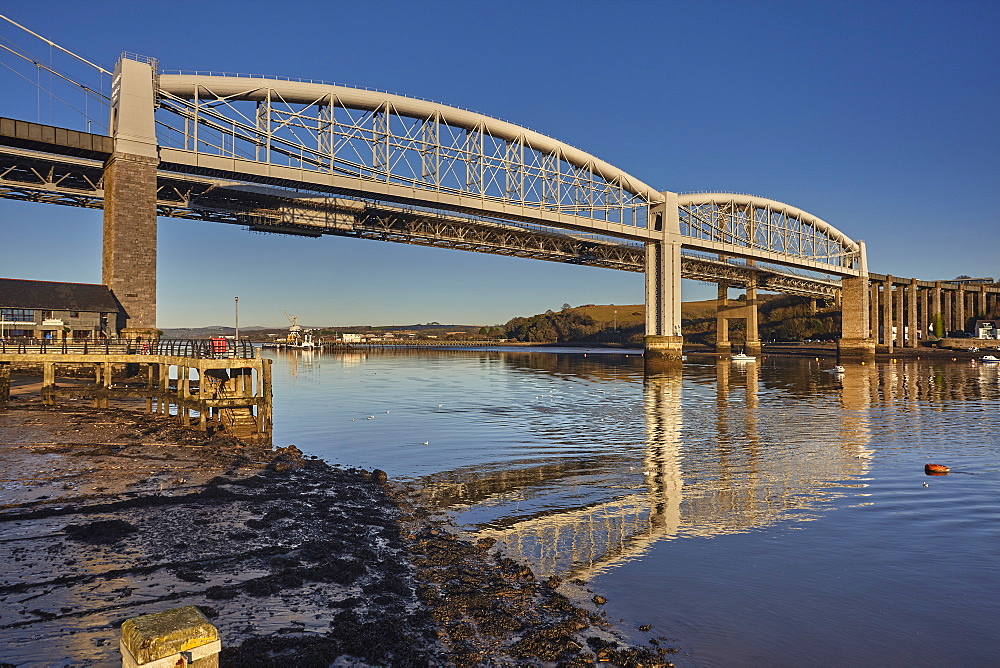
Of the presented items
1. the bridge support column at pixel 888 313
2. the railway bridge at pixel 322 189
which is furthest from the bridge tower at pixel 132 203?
the bridge support column at pixel 888 313

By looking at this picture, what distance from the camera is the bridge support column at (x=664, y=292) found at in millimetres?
78375

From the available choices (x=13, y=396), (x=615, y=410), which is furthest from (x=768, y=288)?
(x=13, y=396)

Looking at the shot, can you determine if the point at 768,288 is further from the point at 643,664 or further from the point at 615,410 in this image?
the point at 643,664

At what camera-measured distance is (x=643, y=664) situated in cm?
783

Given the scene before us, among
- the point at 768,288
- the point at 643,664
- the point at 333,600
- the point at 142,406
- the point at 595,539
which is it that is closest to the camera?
the point at 643,664

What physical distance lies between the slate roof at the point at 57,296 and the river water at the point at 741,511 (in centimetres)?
1373

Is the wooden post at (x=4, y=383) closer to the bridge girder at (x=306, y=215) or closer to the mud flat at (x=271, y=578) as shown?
the mud flat at (x=271, y=578)

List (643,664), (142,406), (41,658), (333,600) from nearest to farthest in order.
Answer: (41,658)
(643,664)
(333,600)
(142,406)

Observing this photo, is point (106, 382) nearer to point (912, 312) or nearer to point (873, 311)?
point (873, 311)

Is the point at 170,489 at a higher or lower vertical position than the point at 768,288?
lower

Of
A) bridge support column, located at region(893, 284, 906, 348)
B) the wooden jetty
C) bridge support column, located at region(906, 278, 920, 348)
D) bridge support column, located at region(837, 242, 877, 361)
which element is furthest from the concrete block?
bridge support column, located at region(893, 284, 906, 348)

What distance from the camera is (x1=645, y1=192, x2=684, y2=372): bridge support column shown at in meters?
78.4

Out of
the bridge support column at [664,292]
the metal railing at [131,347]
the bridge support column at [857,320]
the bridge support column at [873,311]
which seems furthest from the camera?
the bridge support column at [873,311]

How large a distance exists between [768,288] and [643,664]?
509 ft
